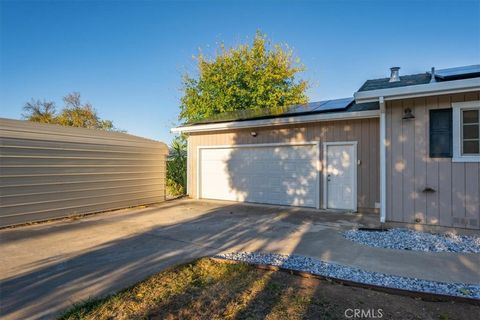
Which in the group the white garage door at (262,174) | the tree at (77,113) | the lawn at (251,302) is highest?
the tree at (77,113)

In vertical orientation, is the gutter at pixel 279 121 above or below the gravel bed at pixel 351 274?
above

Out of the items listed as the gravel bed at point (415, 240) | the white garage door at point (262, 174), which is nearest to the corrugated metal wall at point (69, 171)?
the white garage door at point (262, 174)

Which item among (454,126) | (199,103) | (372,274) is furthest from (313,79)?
(372,274)

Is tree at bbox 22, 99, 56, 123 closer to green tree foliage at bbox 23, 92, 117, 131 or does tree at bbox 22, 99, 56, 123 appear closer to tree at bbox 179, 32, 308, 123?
green tree foliage at bbox 23, 92, 117, 131

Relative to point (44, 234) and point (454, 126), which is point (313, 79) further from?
point (44, 234)

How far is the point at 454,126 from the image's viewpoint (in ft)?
17.5

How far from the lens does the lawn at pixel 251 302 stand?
8.46ft

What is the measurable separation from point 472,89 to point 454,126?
0.70m

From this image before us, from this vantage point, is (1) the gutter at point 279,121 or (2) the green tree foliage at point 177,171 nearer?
(1) the gutter at point 279,121

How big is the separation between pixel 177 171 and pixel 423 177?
10.0 metres

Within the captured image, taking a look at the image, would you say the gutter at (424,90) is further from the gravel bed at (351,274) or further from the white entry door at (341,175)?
the gravel bed at (351,274)

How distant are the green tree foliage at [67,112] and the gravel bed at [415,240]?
23.9 metres

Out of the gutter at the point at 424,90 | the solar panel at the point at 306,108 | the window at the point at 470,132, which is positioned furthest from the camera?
the solar panel at the point at 306,108

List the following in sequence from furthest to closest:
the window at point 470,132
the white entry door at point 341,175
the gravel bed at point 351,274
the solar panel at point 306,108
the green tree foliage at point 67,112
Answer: the green tree foliage at point 67,112, the solar panel at point 306,108, the white entry door at point 341,175, the window at point 470,132, the gravel bed at point 351,274
